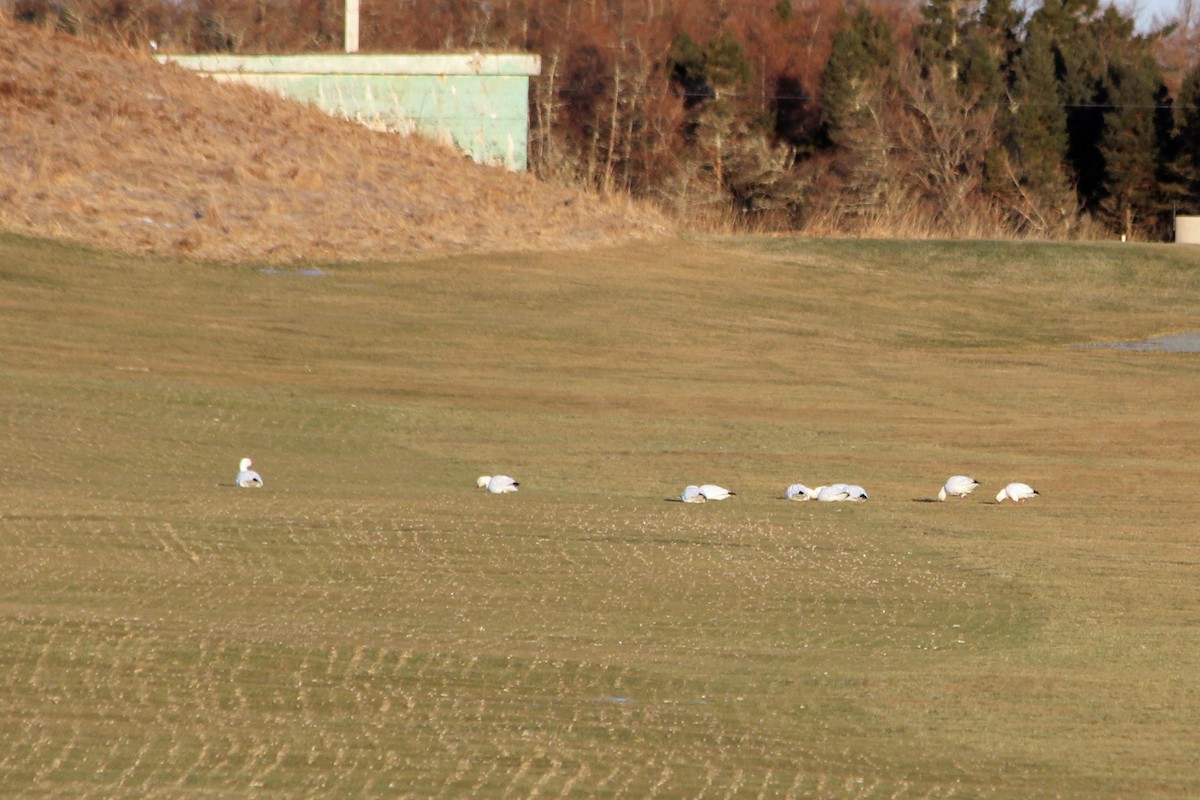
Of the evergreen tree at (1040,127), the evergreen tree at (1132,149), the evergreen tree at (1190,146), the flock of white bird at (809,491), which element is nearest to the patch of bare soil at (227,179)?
the flock of white bird at (809,491)

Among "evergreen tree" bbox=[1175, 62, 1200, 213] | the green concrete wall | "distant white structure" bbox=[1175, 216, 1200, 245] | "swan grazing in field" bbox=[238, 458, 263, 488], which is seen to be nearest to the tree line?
"evergreen tree" bbox=[1175, 62, 1200, 213]

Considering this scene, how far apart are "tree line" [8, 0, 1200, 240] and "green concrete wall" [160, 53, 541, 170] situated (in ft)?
24.9

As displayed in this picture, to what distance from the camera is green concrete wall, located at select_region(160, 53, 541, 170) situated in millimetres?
21297

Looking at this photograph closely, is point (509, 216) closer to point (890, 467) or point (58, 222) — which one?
point (58, 222)

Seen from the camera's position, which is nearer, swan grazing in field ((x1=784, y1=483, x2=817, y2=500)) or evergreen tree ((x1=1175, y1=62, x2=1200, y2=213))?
swan grazing in field ((x1=784, y1=483, x2=817, y2=500))

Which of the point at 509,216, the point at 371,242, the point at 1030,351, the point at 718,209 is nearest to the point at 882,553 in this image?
the point at 1030,351

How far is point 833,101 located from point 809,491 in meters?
31.1

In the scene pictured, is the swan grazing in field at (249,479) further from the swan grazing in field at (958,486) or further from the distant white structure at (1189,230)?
the distant white structure at (1189,230)

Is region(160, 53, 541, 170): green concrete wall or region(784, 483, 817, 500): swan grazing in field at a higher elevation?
region(160, 53, 541, 170): green concrete wall

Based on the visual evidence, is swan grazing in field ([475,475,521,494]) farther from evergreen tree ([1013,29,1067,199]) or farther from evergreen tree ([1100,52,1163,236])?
evergreen tree ([1100,52,1163,236])

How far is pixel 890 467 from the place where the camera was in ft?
29.7

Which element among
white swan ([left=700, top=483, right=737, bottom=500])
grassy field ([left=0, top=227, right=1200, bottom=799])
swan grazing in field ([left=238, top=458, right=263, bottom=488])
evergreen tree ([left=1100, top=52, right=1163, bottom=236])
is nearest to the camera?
grassy field ([left=0, top=227, right=1200, bottom=799])

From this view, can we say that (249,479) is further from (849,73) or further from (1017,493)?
(849,73)

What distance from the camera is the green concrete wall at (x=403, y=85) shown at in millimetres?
21297
